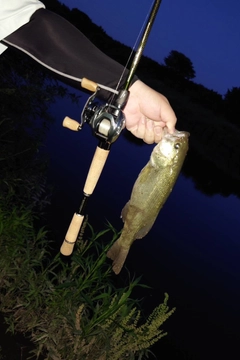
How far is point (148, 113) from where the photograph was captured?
1785 mm

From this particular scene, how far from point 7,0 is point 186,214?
1311 cm

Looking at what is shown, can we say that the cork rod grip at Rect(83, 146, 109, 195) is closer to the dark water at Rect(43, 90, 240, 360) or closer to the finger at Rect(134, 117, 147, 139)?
the finger at Rect(134, 117, 147, 139)

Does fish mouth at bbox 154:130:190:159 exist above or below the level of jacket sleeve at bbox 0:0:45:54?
below

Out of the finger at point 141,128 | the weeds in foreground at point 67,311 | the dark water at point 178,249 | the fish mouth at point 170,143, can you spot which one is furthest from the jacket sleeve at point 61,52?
the dark water at point 178,249

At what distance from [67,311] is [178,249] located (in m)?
7.90

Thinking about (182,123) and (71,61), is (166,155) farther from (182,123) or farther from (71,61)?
(182,123)

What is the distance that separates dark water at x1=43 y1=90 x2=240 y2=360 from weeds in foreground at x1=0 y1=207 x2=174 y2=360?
311cm

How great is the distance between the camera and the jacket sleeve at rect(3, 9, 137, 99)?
153 centimetres

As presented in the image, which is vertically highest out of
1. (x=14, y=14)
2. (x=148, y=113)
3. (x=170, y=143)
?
(x=14, y=14)

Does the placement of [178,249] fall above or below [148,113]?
below

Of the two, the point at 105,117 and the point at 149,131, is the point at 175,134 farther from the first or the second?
the point at 105,117

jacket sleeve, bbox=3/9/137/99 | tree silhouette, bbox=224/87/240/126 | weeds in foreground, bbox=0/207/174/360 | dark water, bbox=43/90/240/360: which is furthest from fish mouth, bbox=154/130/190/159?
tree silhouette, bbox=224/87/240/126

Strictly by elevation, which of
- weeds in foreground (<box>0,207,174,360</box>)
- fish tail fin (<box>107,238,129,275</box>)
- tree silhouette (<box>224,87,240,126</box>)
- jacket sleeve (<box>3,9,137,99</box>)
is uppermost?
tree silhouette (<box>224,87,240,126</box>)

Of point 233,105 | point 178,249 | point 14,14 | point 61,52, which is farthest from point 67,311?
point 233,105
